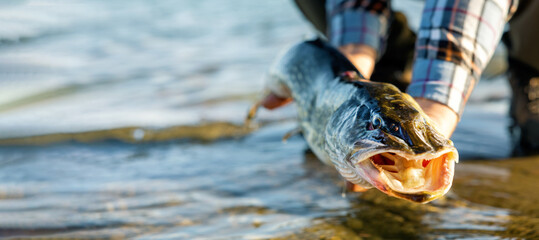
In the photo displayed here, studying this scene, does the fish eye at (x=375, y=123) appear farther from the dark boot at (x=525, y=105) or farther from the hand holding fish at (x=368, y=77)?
the dark boot at (x=525, y=105)

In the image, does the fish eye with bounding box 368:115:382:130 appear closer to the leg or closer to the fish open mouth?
the fish open mouth

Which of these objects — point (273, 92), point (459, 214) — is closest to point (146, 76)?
point (273, 92)

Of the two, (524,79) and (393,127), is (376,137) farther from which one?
(524,79)

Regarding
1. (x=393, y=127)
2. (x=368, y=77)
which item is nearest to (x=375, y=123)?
(x=393, y=127)

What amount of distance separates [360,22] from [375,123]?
4.12 feet

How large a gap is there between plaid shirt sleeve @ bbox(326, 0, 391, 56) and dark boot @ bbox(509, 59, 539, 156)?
1103mm

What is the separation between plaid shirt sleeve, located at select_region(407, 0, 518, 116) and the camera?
200cm

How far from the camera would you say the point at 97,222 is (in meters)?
2.29

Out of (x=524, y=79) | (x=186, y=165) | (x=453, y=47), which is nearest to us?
(x=453, y=47)

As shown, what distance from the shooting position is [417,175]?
137 cm

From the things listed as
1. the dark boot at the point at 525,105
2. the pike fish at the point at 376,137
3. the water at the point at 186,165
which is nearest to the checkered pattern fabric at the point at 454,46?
Result: the pike fish at the point at 376,137

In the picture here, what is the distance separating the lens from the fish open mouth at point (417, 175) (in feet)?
4.42

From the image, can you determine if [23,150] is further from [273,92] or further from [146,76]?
[146,76]

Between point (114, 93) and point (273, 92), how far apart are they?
9.01 ft
